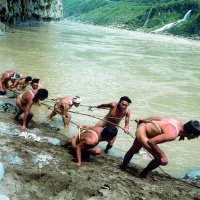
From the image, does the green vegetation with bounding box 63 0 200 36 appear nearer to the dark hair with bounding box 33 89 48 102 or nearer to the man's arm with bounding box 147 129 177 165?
the dark hair with bounding box 33 89 48 102

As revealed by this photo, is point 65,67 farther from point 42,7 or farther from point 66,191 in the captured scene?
point 42,7

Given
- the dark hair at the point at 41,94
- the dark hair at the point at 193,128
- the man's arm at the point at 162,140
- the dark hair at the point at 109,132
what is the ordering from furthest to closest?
1. the dark hair at the point at 41,94
2. the dark hair at the point at 109,132
3. the man's arm at the point at 162,140
4. the dark hair at the point at 193,128

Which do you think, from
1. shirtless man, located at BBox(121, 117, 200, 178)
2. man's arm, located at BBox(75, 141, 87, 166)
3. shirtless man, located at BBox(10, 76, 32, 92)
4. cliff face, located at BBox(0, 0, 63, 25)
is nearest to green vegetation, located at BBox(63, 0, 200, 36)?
cliff face, located at BBox(0, 0, 63, 25)

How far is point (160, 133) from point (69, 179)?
5.80 feet

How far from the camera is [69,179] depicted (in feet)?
15.2

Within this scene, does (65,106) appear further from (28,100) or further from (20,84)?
(20,84)

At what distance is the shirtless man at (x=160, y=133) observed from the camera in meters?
4.93

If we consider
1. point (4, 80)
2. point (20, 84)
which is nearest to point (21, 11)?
point (20, 84)

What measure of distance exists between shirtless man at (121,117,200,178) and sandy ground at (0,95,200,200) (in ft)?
1.75

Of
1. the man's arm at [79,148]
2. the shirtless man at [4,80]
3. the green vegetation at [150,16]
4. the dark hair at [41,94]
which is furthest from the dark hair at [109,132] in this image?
the green vegetation at [150,16]

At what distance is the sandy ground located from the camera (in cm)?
426

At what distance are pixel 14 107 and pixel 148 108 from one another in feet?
17.3

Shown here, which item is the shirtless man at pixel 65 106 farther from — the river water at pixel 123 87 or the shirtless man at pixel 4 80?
the shirtless man at pixel 4 80

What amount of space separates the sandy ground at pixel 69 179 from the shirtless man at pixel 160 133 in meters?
0.53
